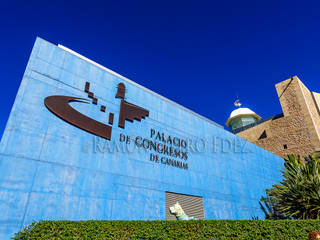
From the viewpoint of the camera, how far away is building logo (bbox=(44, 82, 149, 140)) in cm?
930

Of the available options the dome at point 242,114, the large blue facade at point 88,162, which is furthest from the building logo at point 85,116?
the dome at point 242,114

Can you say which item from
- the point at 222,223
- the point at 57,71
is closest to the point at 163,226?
the point at 222,223

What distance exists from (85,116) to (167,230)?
19.3 feet

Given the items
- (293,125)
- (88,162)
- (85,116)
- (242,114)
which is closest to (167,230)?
(88,162)

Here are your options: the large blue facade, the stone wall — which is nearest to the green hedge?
the large blue facade

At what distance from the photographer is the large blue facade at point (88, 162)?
7.63 m

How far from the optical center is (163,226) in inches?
297

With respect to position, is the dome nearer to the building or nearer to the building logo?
the building

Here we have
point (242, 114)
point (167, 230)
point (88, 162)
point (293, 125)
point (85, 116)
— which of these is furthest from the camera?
point (242, 114)

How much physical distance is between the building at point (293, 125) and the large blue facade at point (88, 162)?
12713 millimetres

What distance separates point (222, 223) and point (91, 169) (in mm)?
5609

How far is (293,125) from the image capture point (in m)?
25.0

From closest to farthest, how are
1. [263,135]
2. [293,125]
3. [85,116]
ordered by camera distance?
[85,116] → [293,125] → [263,135]

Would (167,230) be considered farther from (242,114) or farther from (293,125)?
(242,114)
